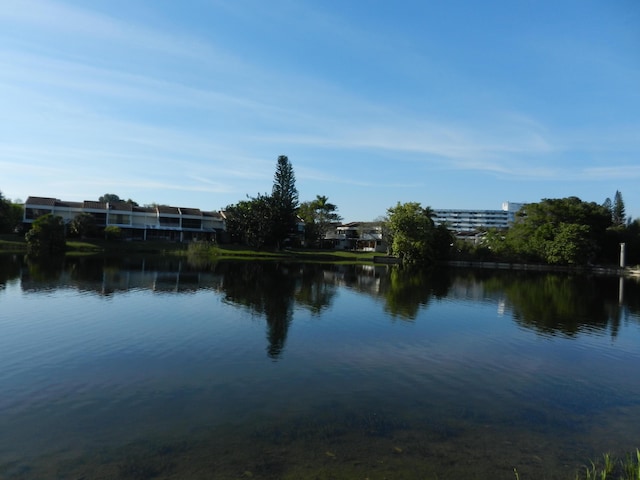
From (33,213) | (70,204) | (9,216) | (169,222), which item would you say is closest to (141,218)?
(169,222)

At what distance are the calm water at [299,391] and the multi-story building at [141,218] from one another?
56.9 meters

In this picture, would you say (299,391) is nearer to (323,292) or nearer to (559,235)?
(323,292)

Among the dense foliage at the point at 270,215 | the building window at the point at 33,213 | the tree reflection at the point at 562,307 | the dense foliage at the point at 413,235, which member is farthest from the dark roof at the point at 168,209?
the tree reflection at the point at 562,307

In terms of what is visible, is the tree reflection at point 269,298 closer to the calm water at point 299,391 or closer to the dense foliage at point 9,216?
the calm water at point 299,391

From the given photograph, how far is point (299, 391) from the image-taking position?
36.1 feet

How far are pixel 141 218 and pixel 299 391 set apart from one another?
7522cm

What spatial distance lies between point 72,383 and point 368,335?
1066 centimetres

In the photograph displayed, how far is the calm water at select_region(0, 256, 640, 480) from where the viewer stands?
25.3 ft

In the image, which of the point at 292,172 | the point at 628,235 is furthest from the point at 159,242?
the point at 628,235

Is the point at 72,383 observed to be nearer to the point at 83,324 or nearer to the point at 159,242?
the point at 83,324

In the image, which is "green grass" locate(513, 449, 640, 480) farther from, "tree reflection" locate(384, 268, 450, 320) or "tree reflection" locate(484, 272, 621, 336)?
"tree reflection" locate(384, 268, 450, 320)

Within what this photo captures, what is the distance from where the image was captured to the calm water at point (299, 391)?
25.3 feet

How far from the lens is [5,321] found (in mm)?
16766

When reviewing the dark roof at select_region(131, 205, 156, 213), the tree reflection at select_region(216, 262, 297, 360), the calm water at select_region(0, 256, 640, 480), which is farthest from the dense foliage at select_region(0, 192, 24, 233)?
the calm water at select_region(0, 256, 640, 480)
